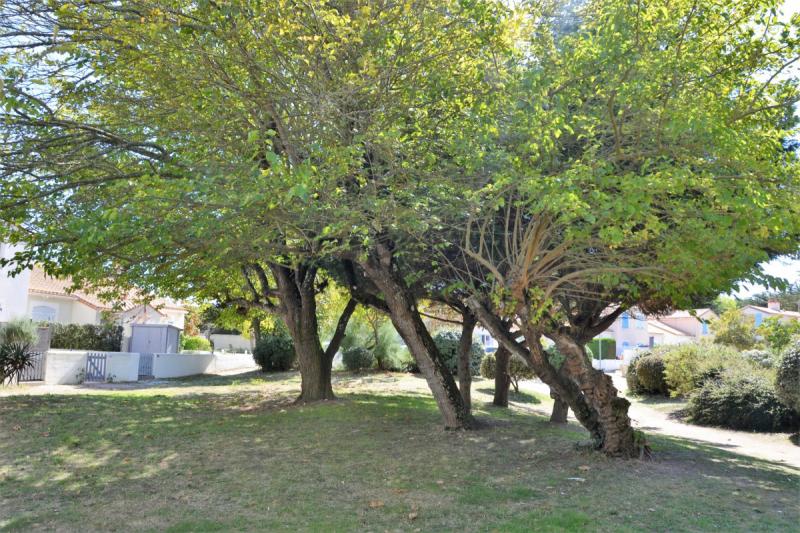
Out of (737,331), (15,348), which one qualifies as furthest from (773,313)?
(15,348)

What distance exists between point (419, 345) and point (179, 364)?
57.7ft

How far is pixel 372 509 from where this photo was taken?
22.2 ft

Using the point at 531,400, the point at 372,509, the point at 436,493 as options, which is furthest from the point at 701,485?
the point at 531,400

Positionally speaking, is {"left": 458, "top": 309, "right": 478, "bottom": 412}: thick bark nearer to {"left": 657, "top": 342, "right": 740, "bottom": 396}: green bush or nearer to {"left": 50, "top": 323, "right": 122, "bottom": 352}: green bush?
{"left": 657, "top": 342, "right": 740, "bottom": 396}: green bush

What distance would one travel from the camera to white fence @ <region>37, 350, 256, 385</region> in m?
19.4

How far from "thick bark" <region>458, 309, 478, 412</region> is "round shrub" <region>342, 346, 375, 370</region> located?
12218mm

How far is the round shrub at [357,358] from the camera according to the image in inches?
1009

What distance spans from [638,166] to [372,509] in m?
5.53

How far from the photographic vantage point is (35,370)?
61.4ft

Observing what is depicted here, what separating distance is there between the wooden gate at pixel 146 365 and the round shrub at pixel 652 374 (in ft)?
60.3

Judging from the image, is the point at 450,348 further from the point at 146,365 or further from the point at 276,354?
the point at 146,365

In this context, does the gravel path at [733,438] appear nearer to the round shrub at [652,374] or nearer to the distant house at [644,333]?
the round shrub at [652,374]

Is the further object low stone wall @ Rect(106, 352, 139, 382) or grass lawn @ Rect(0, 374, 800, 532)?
low stone wall @ Rect(106, 352, 139, 382)

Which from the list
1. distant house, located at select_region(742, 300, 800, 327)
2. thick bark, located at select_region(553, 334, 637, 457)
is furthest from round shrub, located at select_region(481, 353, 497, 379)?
thick bark, located at select_region(553, 334, 637, 457)
